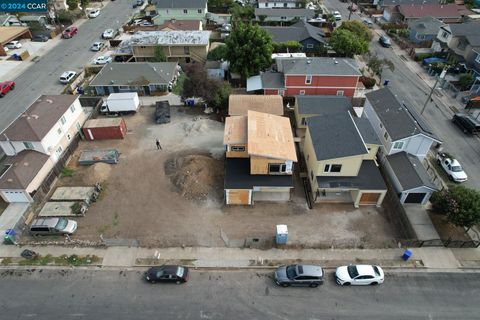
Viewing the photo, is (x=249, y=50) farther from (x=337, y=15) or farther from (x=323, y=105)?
(x=337, y=15)

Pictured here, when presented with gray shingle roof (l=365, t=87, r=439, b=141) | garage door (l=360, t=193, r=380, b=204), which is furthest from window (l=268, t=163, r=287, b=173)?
gray shingle roof (l=365, t=87, r=439, b=141)

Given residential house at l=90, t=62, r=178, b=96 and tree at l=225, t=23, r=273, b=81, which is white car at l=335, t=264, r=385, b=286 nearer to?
tree at l=225, t=23, r=273, b=81

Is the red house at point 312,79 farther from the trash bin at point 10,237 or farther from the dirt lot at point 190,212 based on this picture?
the trash bin at point 10,237

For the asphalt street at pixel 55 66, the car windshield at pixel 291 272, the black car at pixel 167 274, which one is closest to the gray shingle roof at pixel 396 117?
the car windshield at pixel 291 272

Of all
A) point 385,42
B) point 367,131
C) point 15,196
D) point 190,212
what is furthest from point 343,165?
point 385,42

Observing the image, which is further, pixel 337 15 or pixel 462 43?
pixel 337 15

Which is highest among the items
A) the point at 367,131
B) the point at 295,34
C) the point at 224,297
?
the point at 295,34

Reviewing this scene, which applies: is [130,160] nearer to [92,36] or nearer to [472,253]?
[472,253]
